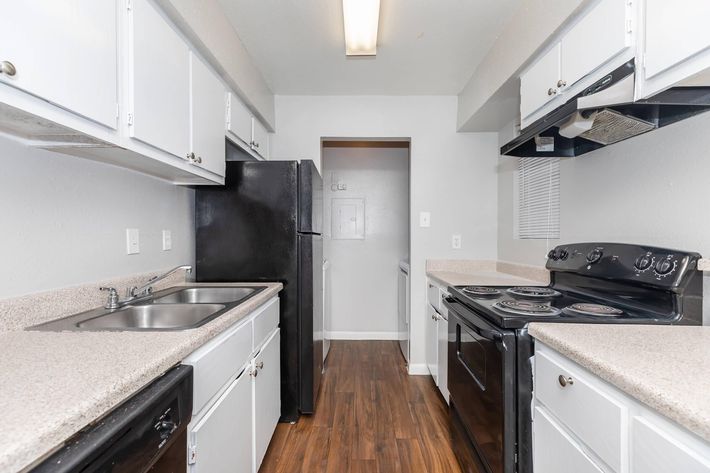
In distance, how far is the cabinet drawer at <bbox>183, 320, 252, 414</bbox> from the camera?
3.06 ft

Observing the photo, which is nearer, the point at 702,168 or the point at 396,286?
the point at 702,168

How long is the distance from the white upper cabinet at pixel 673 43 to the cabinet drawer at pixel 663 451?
90cm

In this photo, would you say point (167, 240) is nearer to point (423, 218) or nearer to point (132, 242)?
point (132, 242)

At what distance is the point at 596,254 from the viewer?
1.45 metres

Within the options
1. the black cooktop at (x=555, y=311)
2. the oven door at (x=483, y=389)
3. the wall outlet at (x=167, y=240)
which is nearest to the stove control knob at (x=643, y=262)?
the black cooktop at (x=555, y=311)

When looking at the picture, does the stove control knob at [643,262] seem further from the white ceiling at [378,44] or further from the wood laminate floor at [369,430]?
the white ceiling at [378,44]

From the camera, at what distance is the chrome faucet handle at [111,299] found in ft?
4.07

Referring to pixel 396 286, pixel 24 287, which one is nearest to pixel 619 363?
pixel 24 287

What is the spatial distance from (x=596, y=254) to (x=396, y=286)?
2.35 m

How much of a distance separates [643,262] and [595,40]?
851 millimetres

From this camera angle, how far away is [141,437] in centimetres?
65

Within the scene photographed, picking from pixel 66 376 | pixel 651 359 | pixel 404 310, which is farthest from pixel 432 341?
pixel 66 376

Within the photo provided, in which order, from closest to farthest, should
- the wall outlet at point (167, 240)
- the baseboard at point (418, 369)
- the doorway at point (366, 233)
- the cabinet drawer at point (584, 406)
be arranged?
1. the cabinet drawer at point (584, 406)
2. the wall outlet at point (167, 240)
3. the baseboard at point (418, 369)
4. the doorway at point (366, 233)

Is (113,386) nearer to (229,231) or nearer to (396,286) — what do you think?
(229,231)
